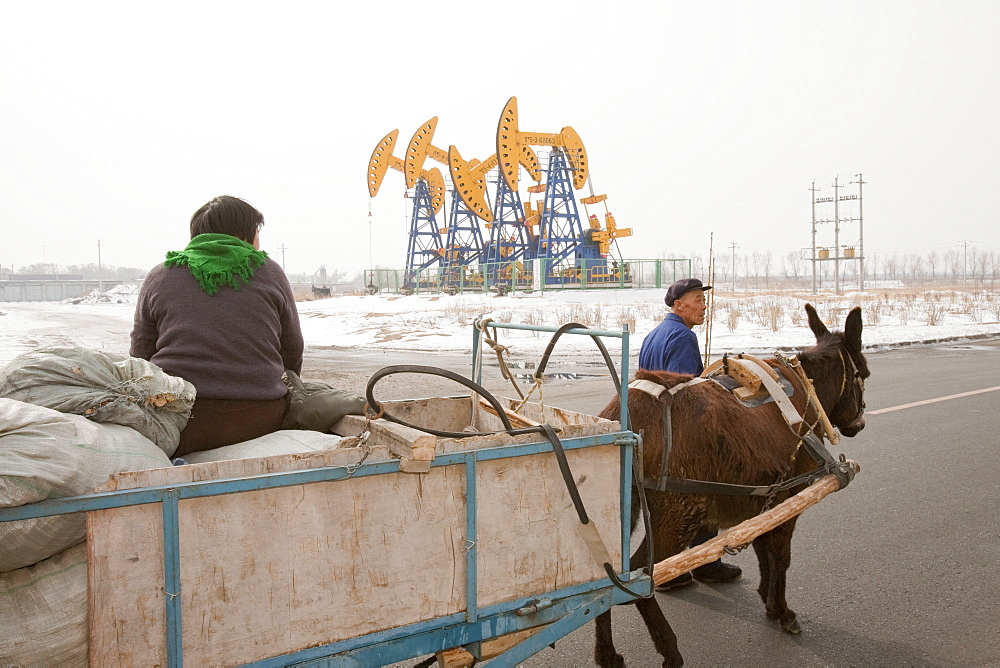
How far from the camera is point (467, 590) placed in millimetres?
2447

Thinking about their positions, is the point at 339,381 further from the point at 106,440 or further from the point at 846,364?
the point at 106,440

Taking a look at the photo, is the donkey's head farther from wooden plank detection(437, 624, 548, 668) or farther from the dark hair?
the dark hair

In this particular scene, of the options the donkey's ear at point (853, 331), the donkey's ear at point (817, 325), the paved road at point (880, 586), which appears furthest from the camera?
the donkey's ear at point (817, 325)

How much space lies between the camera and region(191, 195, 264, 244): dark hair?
3297 millimetres

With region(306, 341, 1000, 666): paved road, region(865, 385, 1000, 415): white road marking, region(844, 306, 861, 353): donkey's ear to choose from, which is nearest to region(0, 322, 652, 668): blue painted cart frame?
region(306, 341, 1000, 666): paved road

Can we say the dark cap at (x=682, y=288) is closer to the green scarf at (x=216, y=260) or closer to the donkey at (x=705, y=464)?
the donkey at (x=705, y=464)

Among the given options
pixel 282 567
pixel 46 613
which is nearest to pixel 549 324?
pixel 282 567

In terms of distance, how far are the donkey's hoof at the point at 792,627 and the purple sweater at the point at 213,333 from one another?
117 inches

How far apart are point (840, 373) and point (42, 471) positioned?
4198 millimetres

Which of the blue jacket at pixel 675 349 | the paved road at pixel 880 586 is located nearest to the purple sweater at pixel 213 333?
the paved road at pixel 880 586

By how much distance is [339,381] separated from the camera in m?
12.1

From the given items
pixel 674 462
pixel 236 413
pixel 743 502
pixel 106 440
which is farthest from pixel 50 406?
pixel 743 502

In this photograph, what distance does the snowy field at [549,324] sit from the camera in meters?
18.8

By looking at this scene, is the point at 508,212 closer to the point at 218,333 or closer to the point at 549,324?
the point at 549,324
